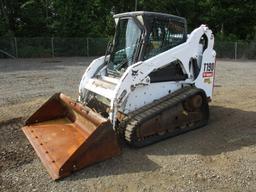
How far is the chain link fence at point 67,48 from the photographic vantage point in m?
22.9

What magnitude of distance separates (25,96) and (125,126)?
5.11 metres

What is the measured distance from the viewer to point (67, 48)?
81.0 feet

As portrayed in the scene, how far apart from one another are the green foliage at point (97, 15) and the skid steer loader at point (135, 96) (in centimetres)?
1870

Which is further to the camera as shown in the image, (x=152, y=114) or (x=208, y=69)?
(x=208, y=69)

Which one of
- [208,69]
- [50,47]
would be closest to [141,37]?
[208,69]

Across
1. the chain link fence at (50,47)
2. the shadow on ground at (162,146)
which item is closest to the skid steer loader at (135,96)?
the shadow on ground at (162,146)

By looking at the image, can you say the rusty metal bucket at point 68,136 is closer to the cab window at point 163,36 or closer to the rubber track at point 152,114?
the rubber track at point 152,114

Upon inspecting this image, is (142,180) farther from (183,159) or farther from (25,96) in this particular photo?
(25,96)

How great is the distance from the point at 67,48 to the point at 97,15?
4918 millimetres

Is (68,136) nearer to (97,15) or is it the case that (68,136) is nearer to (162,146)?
(162,146)

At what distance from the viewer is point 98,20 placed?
27781 mm

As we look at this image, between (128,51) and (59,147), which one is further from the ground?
(128,51)

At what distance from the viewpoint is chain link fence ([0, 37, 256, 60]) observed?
22922mm

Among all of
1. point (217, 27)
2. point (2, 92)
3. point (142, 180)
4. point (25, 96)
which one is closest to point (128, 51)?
point (142, 180)
